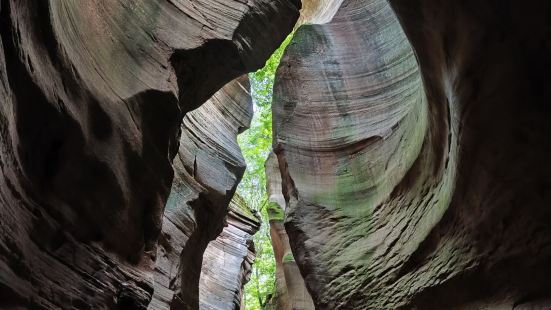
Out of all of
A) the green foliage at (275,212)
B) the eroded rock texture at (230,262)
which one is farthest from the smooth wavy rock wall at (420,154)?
the green foliage at (275,212)

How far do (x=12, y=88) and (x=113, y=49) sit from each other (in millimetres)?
1425

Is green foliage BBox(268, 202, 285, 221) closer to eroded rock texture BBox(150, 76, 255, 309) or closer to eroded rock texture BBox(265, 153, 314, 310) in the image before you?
eroded rock texture BBox(265, 153, 314, 310)

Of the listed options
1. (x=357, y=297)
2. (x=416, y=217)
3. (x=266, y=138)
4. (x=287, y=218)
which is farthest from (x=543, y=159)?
(x=266, y=138)

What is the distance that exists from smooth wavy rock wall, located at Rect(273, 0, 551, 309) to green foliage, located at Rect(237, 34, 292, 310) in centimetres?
926

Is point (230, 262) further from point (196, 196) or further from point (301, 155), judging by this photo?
point (301, 155)

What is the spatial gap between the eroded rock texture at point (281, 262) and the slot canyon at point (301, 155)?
14.3ft

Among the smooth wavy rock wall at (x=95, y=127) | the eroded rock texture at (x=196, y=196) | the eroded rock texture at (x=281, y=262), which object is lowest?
the smooth wavy rock wall at (x=95, y=127)

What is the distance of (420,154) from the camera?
5.64m

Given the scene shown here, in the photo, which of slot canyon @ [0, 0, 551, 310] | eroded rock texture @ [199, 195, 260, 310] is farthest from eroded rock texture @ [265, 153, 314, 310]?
slot canyon @ [0, 0, 551, 310]

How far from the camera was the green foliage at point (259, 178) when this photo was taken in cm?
1806

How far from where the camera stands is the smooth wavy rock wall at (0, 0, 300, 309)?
11.3 feet

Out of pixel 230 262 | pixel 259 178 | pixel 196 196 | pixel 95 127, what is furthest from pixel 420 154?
pixel 259 178

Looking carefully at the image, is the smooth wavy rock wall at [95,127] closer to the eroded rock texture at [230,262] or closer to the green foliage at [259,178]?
the eroded rock texture at [230,262]

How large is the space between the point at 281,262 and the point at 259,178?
7.01 m
